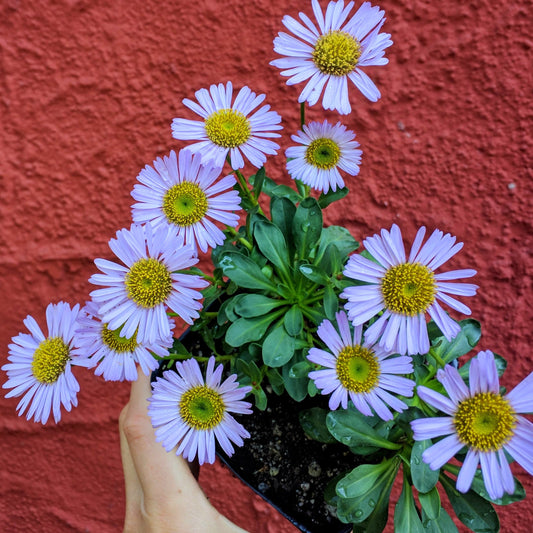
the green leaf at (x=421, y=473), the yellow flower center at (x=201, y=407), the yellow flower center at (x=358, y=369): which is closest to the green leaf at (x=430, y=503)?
the green leaf at (x=421, y=473)

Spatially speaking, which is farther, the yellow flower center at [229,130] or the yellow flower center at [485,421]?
the yellow flower center at [229,130]

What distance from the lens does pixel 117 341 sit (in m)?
0.65

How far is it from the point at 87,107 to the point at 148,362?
2.33ft

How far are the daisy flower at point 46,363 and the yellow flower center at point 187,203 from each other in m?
0.18

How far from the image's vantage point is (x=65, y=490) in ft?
3.90

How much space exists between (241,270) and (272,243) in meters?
0.05

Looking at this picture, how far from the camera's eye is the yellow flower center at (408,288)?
59 cm

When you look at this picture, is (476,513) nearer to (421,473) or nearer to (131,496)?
(421,473)

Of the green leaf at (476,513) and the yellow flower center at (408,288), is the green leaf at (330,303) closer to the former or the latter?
the yellow flower center at (408,288)

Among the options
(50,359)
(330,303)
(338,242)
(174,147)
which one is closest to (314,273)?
(330,303)

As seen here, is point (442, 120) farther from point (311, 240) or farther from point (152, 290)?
point (152, 290)

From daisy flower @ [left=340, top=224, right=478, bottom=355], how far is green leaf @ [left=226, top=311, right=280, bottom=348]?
0.13 m

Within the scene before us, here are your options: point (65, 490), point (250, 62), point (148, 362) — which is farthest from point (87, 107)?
point (65, 490)

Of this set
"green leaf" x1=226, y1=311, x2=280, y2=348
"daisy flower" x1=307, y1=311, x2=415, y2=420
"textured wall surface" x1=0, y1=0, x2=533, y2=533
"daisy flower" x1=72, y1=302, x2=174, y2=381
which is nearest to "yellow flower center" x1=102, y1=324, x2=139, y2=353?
"daisy flower" x1=72, y1=302, x2=174, y2=381
